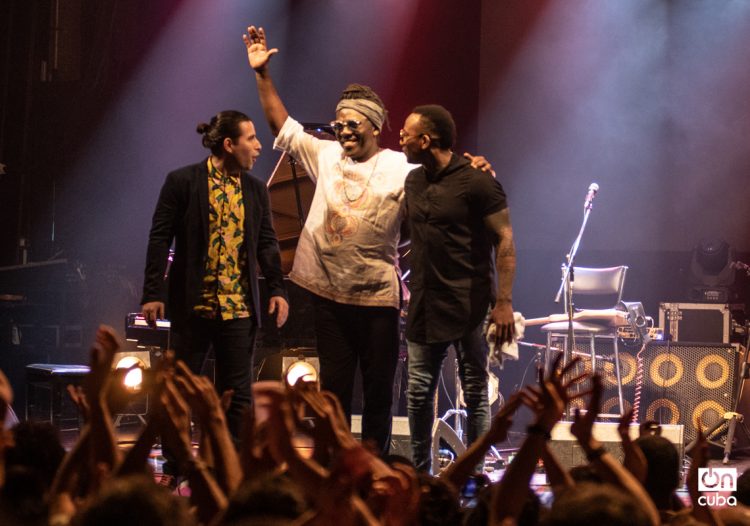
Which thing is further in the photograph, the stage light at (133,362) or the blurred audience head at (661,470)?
the stage light at (133,362)

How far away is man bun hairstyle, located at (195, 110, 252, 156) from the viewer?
4.84 meters

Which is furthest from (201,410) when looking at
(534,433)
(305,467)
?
(534,433)

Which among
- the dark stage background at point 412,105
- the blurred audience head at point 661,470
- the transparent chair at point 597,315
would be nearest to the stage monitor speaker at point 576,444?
the transparent chair at point 597,315

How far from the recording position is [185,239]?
483 cm

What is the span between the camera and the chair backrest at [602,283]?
9.28m

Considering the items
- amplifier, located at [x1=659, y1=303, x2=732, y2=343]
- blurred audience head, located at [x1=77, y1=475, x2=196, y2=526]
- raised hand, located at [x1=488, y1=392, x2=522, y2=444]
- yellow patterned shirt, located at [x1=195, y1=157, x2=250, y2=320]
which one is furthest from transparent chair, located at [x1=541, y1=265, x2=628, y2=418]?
blurred audience head, located at [x1=77, y1=475, x2=196, y2=526]

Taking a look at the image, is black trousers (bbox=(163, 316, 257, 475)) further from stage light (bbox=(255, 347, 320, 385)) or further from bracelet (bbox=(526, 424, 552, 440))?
bracelet (bbox=(526, 424, 552, 440))

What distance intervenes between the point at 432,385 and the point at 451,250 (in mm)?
609

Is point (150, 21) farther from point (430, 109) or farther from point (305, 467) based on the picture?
point (305, 467)

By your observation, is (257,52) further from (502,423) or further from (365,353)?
(502,423)

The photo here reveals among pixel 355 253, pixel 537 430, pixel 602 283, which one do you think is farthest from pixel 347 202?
pixel 602 283

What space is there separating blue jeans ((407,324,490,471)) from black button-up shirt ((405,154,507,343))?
71 millimetres

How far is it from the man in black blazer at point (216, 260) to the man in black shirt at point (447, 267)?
2.49 feet

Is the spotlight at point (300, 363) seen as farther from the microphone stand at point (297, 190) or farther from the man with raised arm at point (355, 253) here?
the man with raised arm at point (355, 253)
